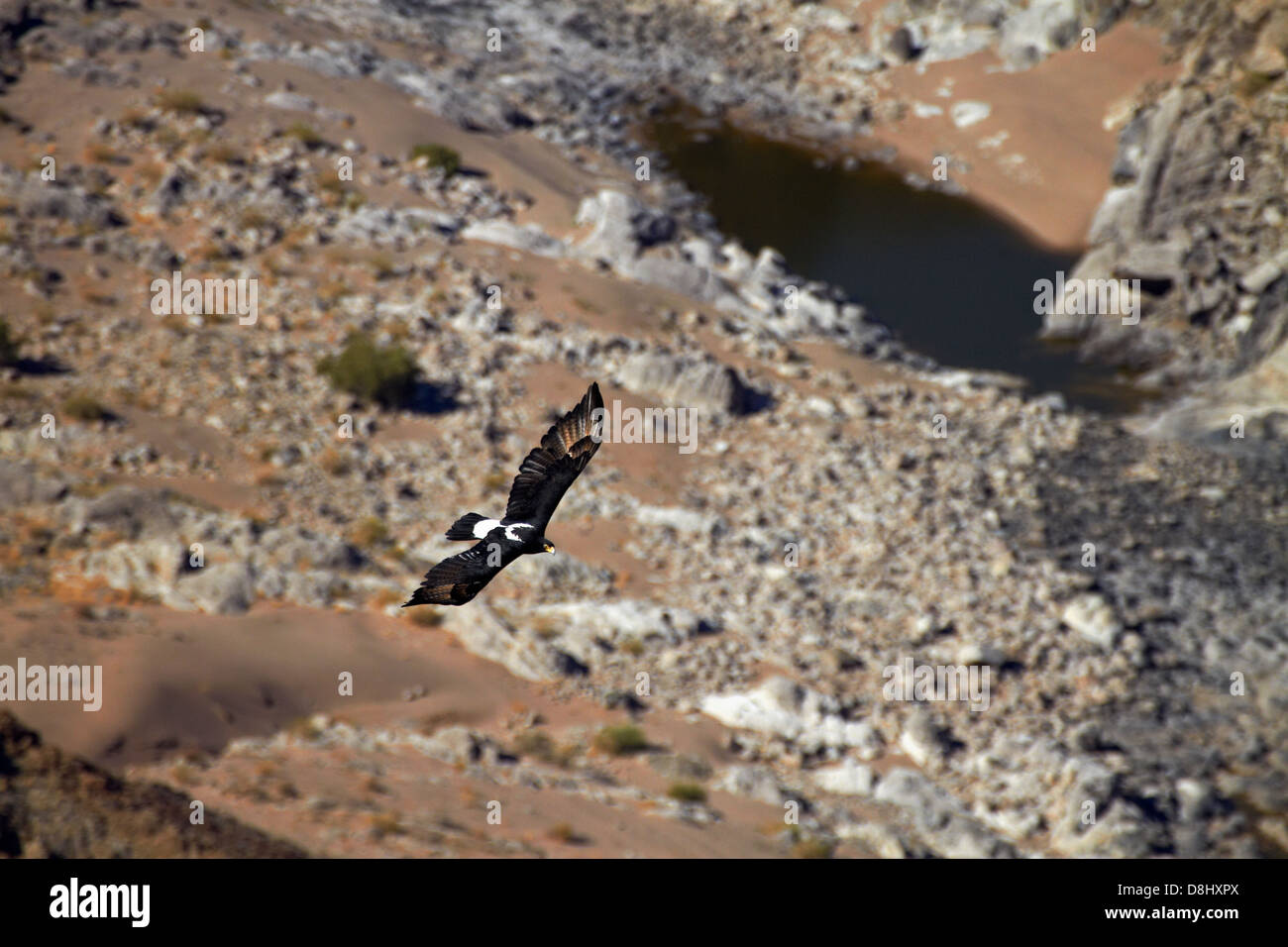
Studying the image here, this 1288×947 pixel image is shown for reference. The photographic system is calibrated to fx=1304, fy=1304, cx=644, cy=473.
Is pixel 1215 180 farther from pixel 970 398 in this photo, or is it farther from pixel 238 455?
pixel 238 455

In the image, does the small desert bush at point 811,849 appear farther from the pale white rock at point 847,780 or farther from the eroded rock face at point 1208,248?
the eroded rock face at point 1208,248

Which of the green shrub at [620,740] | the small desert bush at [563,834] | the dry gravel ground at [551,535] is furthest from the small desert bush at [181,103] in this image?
the small desert bush at [563,834]

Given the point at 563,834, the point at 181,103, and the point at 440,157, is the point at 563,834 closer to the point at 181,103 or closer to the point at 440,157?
the point at 440,157

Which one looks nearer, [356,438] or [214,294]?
[356,438]

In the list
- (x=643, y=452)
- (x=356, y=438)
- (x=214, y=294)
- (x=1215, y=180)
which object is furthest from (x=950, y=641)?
(x=1215, y=180)

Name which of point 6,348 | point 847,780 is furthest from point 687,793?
point 6,348
